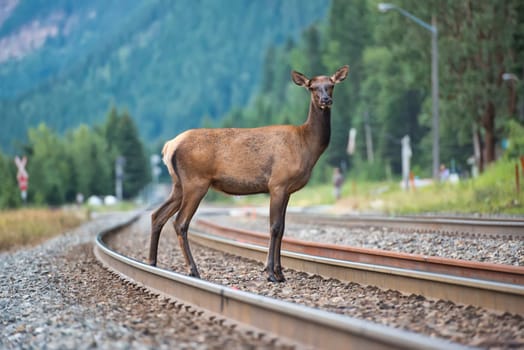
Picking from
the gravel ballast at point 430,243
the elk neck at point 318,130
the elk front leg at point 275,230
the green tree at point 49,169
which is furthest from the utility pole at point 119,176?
the elk front leg at point 275,230

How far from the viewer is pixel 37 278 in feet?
33.3

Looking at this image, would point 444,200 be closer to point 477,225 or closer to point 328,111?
point 477,225

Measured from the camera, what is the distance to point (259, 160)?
907cm

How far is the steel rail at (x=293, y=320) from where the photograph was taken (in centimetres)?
439

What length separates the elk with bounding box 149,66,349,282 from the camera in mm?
8906

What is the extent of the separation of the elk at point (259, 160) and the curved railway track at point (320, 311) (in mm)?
801

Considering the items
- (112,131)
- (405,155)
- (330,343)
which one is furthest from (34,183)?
(330,343)

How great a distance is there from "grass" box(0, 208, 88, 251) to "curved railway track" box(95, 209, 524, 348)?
9.33m

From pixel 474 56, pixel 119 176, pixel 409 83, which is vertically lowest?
pixel 119 176

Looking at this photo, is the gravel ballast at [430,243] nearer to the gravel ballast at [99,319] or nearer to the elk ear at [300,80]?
the elk ear at [300,80]

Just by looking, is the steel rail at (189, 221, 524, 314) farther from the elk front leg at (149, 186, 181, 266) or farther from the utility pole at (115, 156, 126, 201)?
the utility pole at (115, 156, 126, 201)

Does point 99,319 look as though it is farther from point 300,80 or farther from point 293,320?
point 300,80

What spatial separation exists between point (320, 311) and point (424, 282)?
96.1 inches

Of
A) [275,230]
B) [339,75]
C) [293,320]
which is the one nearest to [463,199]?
[339,75]
